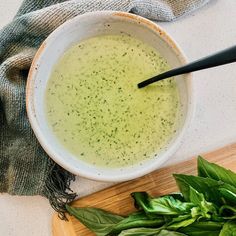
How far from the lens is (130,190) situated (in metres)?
1.08

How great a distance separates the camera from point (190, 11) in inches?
45.7

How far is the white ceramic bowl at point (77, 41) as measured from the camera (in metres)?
1.00

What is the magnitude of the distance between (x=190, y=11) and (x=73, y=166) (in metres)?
0.43

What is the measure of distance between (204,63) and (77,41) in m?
0.26

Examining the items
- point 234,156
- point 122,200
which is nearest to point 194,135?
point 234,156

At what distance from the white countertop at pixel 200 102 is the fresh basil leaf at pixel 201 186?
0.32ft

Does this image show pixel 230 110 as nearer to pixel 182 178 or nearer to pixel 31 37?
pixel 182 178

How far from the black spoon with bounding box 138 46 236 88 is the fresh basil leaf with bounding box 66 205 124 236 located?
0.85 ft

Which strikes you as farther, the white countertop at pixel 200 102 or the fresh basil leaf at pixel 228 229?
the white countertop at pixel 200 102

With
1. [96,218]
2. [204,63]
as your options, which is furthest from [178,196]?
[204,63]

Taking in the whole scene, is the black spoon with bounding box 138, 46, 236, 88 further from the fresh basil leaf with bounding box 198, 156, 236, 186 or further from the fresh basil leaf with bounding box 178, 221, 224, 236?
the fresh basil leaf with bounding box 178, 221, 224, 236

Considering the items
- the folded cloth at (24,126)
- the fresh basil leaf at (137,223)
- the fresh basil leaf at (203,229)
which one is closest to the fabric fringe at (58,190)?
the folded cloth at (24,126)

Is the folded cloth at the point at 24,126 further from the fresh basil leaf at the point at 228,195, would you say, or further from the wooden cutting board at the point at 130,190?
the fresh basil leaf at the point at 228,195

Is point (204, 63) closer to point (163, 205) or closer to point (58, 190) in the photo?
point (163, 205)
